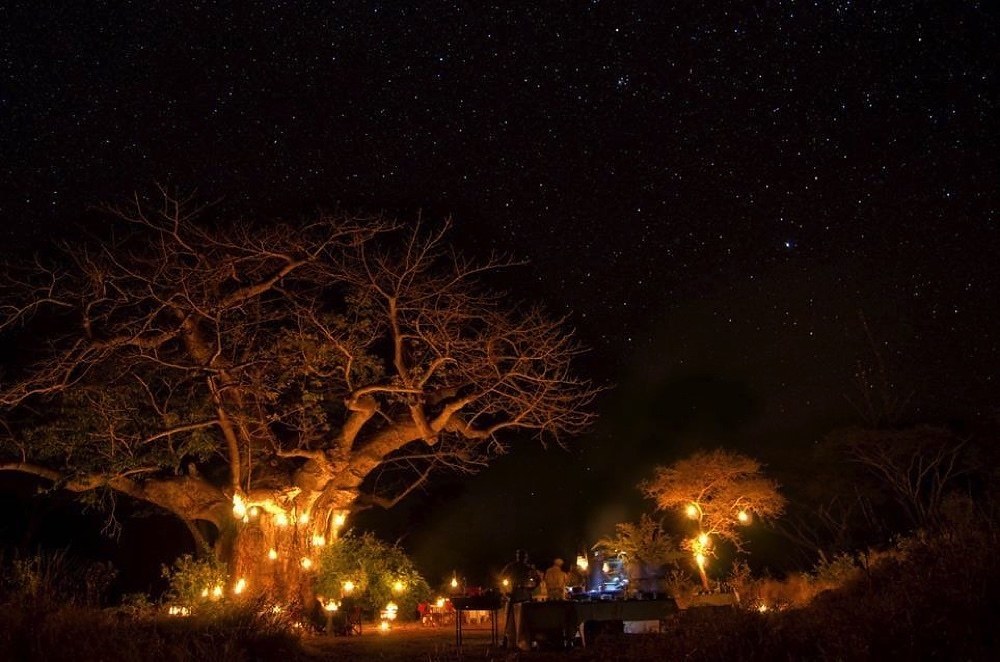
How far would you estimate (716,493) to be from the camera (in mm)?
20812

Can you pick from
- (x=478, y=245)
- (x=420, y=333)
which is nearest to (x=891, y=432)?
(x=478, y=245)

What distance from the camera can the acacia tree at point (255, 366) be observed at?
13539mm

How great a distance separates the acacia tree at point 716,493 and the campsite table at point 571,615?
10.1 meters

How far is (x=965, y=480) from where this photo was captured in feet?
84.0

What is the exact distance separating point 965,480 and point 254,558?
72.0 ft

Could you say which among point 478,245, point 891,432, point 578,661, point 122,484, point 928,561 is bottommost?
point 578,661

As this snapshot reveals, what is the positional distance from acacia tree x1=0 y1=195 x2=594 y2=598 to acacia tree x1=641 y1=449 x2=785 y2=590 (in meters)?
6.66

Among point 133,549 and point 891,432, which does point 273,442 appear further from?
point 891,432

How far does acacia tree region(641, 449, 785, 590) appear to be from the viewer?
67.4ft

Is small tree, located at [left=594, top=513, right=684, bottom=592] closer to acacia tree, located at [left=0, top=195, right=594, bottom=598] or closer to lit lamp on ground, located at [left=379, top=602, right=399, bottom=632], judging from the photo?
acacia tree, located at [left=0, top=195, right=594, bottom=598]

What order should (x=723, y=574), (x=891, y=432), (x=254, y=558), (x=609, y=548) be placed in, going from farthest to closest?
1. (x=891, y=432)
2. (x=723, y=574)
3. (x=609, y=548)
4. (x=254, y=558)

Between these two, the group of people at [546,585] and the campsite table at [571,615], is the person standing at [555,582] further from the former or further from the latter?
the campsite table at [571,615]

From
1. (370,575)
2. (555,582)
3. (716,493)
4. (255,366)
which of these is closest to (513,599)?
(555,582)

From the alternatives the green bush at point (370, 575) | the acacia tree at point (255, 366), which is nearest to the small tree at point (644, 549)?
the green bush at point (370, 575)
